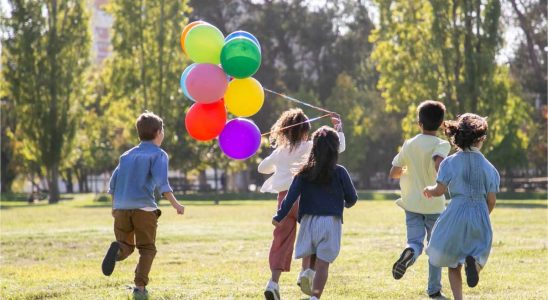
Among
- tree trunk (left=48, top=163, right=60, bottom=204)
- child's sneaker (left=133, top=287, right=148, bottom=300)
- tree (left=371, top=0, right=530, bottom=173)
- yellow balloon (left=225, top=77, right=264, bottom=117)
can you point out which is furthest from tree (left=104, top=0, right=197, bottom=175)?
child's sneaker (left=133, top=287, right=148, bottom=300)

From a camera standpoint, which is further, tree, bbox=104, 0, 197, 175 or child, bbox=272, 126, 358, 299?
tree, bbox=104, 0, 197, 175

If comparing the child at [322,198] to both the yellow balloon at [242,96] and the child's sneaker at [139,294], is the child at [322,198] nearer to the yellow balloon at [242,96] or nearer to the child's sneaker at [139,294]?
the child's sneaker at [139,294]

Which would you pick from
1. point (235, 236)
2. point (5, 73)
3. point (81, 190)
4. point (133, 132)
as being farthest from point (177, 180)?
point (235, 236)

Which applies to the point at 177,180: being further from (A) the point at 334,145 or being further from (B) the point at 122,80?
(A) the point at 334,145

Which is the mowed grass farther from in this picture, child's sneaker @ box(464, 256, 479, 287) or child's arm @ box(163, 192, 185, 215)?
child's sneaker @ box(464, 256, 479, 287)

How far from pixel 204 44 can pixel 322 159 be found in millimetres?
2737

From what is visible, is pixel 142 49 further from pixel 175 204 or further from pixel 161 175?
pixel 175 204

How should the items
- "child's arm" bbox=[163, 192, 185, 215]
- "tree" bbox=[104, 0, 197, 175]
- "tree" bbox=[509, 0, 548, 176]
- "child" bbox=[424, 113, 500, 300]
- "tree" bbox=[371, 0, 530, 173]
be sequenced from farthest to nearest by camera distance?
1. "tree" bbox=[509, 0, 548, 176]
2. "tree" bbox=[104, 0, 197, 175]
3. "tree" bbox=[371, 0, 530, 173]
4. "child's arm" bbox=[163, 192, 185, 215]
5. "child" bbox=[424, 113, 500, 300]

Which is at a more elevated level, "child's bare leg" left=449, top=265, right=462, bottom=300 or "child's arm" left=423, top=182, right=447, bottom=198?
"child's arm" left=423, top=182, right=447, bottom=198

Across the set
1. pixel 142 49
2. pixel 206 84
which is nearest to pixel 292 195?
pixel 206 84

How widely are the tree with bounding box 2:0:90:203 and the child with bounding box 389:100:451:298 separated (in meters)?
34.9

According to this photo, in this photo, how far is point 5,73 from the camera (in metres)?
42.3

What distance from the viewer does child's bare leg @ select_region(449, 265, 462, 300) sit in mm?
7301

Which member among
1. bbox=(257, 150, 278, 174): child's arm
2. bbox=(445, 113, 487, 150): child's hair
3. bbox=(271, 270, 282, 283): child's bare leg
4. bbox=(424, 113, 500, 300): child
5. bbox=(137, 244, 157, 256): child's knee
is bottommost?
bbox=(271, 270, 282, 283): child's bare leg
